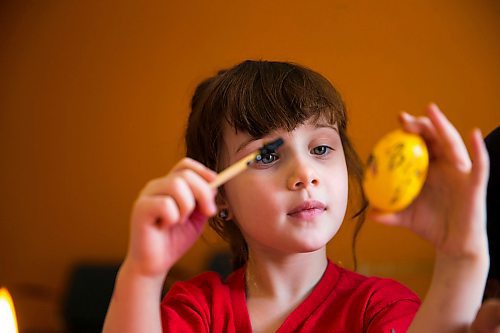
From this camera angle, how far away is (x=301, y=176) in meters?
0.87

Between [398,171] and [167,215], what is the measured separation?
27 centimetres

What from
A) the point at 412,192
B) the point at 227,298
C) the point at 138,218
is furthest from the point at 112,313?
the point at 412,192

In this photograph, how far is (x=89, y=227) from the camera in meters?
2.66

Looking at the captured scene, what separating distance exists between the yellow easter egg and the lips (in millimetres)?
204

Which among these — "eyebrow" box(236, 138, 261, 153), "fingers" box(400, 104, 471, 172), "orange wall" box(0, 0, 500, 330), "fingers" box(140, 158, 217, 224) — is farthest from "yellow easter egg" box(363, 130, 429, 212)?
"orange wall" box(0, 0, 500, 330)

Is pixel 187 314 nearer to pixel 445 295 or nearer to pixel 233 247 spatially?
pixel 233 247

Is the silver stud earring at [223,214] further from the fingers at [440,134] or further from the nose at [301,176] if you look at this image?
the fingers at [440,134]

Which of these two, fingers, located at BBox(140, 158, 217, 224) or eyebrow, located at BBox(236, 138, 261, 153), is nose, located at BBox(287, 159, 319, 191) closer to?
eyebrow, located at BBox(236, 138, 261, 153)

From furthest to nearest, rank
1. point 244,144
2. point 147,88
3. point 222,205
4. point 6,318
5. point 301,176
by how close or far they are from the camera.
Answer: point 147,88
point 222,205
point 244,144
point 301,176
point 6,318

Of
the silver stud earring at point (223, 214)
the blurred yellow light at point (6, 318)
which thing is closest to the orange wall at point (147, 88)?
the silver stud earring at point (223, 214)

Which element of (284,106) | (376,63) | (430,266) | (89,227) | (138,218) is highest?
(376,63)

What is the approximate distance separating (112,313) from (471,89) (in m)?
1.66

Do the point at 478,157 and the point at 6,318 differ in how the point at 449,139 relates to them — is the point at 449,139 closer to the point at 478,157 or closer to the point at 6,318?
the point at 478,157

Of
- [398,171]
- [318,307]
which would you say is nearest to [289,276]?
[318,307]
